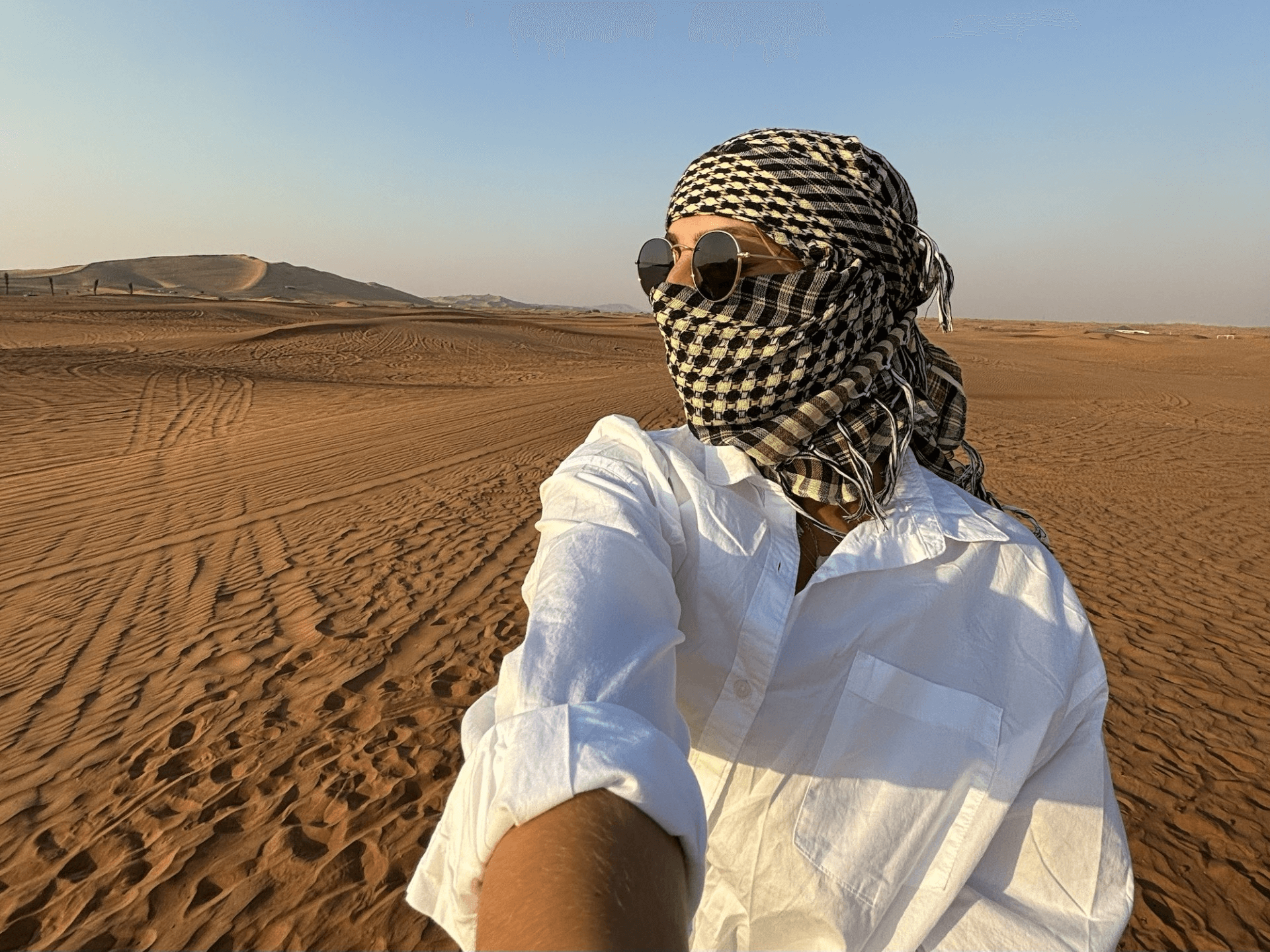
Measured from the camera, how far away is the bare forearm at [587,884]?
0.61 m

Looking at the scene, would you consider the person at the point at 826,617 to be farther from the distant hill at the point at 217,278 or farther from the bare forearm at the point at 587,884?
the distant hill at the point at 217,278

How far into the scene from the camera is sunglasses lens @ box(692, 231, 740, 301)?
1302 mm

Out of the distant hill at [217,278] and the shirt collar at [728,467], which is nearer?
the shirt collar at [728,467]

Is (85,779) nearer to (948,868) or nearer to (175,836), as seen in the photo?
(175,836)

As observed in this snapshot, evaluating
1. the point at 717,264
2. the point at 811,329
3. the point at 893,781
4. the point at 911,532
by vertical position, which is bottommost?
the point at 893,781

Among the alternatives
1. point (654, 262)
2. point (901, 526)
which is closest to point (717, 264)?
point (654, 262)

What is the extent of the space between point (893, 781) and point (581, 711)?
2.04 ft

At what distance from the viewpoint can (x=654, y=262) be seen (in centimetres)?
146

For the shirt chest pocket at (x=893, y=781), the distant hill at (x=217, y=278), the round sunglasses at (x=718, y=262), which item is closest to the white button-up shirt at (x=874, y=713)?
the shirt chest pocket at (x=893, y=781)

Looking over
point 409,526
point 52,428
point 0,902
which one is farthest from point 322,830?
point 52,428

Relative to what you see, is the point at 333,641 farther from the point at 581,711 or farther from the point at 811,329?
the point at 581,711

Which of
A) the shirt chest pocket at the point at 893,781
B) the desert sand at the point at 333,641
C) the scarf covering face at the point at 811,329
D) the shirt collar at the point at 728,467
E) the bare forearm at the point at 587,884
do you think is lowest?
the desert sand at the point at 333,641

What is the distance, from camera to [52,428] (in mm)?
12000

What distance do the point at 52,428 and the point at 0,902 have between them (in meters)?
11.6
